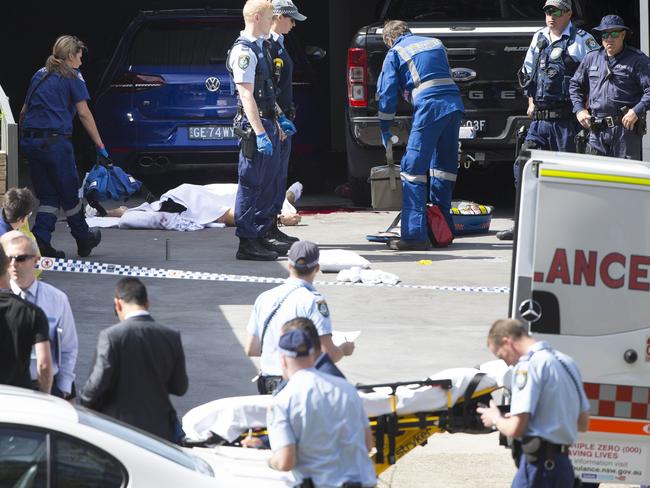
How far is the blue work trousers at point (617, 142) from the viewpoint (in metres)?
12.0

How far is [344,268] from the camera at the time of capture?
11570 mm

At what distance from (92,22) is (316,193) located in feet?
29.3

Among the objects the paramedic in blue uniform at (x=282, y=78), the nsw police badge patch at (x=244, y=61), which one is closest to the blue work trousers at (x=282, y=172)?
the paramedic in blue uniform at (x=282, y=78)

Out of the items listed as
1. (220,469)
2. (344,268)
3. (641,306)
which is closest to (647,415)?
(641,306)

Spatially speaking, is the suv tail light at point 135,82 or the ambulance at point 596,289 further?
the suv tail light at point 135,82

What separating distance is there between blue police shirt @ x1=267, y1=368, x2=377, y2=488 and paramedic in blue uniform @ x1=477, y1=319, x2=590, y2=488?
699 millimetres

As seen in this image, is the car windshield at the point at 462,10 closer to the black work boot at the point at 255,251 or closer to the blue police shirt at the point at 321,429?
the black work boot at the point at 255,251

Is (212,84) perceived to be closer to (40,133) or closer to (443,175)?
(443,175)

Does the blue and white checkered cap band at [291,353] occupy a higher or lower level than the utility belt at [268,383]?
higher

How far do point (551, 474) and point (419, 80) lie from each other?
7.25 metres

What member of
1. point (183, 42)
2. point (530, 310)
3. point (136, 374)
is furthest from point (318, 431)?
point (183, 42)

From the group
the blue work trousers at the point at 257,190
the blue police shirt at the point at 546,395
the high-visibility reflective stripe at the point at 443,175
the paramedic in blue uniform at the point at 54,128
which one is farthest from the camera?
the high-visibility reflective stripe at the point at 443,175

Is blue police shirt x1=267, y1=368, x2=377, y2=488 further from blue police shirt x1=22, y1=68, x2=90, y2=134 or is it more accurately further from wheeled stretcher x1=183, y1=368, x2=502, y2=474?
blue police shirt x1=22, y1=68, x2=90, y2=134

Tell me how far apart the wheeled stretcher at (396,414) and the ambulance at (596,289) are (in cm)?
39
